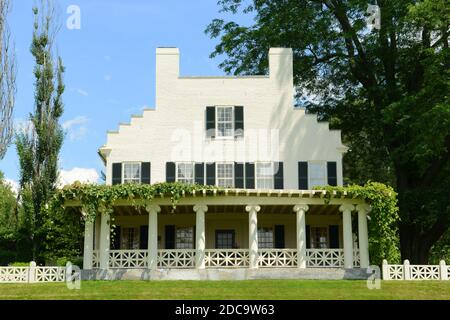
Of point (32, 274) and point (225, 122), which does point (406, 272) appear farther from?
point (32, 274)

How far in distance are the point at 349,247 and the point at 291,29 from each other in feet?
56.4

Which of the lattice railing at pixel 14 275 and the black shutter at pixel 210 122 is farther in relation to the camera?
the black shutter at pixel 210 122

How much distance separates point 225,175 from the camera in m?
34.7

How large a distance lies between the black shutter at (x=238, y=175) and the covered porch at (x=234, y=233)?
132 centimetres

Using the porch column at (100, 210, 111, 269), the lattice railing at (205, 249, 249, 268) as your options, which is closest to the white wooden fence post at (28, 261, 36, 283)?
the porch column at (100, 210, 111, 269)

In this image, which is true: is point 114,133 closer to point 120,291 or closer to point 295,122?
point 295,122

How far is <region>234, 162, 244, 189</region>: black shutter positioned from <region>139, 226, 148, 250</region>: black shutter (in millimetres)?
5020

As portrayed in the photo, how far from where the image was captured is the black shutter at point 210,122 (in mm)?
35062

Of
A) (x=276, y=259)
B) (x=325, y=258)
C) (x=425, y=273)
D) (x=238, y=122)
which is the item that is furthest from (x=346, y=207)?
(x=238, y=122)

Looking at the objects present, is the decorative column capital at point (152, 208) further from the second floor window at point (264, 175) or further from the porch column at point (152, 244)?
the second floor window at point (264, 175)

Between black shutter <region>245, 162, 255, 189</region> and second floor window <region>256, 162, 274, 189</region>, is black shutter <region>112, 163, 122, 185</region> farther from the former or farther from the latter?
second floor window <region>256, 162, 274, 189</region>

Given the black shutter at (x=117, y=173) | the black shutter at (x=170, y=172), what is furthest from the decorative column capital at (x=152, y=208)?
the black shutter at (x=117, y=173)
